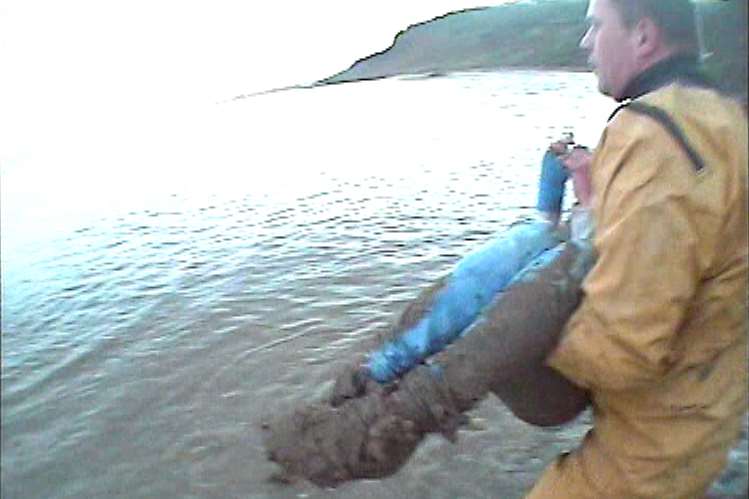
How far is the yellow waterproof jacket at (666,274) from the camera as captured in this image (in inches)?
41.0

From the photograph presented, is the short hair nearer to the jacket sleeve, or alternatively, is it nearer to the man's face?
the man's face

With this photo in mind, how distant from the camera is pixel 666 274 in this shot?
3.46 ft

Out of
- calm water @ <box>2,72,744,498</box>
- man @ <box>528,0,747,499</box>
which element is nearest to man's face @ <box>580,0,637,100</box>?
man @ <box>528,0,747,499</box>

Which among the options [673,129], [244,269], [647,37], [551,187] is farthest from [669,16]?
[244,269]

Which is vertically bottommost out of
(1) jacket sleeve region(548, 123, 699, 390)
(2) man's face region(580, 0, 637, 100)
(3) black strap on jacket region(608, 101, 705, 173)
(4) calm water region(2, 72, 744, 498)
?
(4) calm water region(2, 72, 744, 498)

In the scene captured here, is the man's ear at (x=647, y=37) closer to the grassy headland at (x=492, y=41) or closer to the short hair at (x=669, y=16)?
the short hair at (x=669, y=16)

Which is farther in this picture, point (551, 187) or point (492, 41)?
point (492, 41)

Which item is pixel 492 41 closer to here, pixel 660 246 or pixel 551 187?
pixel 551 187

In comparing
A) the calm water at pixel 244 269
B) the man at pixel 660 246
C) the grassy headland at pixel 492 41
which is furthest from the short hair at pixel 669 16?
the grassy headland at pixel 492 41

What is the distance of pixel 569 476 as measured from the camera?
1330 millimetres

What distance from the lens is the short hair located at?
1.09m

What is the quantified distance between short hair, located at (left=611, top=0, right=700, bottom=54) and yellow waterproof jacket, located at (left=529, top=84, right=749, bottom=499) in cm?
6

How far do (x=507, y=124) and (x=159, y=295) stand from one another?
2.23m

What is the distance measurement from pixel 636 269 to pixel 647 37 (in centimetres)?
29
